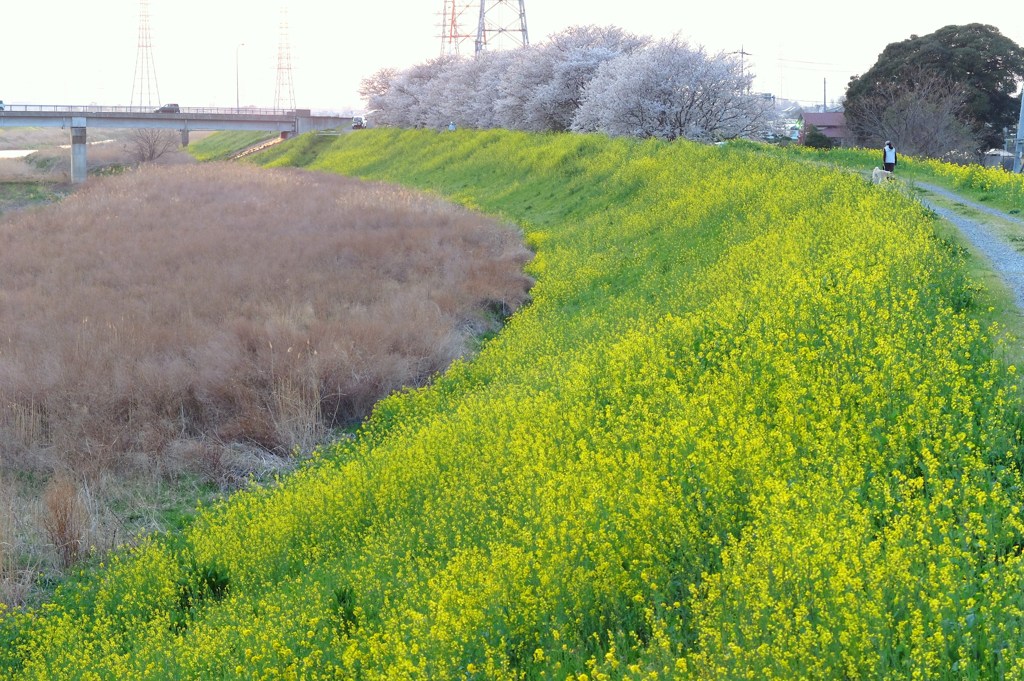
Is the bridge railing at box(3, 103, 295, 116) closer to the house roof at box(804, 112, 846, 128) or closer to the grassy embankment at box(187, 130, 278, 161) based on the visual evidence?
the grassy embankment at box(187, 130, 278, 161)

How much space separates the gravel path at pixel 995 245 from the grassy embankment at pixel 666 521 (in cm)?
81

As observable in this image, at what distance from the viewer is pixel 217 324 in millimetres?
17344

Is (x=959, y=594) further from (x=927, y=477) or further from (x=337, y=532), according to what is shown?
(x=337, y=532)

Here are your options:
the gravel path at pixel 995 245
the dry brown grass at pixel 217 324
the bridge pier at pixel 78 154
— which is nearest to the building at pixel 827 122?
the dry brown grass at pixel 217 324

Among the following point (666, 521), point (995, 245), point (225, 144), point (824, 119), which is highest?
point (824, 119)

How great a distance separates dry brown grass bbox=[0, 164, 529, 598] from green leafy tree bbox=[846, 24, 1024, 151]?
3155cm

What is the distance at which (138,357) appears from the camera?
606 inches

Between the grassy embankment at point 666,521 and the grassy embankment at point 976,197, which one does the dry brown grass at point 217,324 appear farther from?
the grassy embankment at point 976,197

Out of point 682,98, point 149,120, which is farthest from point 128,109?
point 682,98

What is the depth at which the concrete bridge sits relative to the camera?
5897 centimetres

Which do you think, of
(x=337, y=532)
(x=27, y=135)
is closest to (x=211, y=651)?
(x=337, y=532)

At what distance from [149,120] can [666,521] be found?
214ft

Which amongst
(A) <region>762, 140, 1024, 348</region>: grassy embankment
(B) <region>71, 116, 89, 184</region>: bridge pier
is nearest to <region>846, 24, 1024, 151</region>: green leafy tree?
(A) <region>762, 140, 1024, 348</region>: grassy embankment

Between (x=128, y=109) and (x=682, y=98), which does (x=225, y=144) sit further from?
(x=682, y=98)
